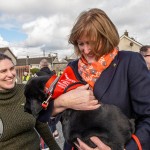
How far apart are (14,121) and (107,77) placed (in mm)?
1633

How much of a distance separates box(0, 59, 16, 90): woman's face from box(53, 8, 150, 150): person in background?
1639 mm

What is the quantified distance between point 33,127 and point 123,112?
5.74 ft

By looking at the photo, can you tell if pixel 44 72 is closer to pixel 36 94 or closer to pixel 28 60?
pixel 36 94

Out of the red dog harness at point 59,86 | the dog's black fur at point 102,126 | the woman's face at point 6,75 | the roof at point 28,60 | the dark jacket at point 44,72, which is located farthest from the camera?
the roof at point 28,60

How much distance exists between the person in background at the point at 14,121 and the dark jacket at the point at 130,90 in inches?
59.6

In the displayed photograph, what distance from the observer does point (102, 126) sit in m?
1.75

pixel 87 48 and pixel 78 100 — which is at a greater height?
pixel 87 48

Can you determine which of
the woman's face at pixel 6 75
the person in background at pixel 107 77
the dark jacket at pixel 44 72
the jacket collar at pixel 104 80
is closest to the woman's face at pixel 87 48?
the person in background at pixel 107 77

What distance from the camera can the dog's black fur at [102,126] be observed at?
1.75 metres

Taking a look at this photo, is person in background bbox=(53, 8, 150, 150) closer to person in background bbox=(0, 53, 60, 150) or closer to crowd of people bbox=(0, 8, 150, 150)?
crowd of people bbox=(0, 8, 150, 150)

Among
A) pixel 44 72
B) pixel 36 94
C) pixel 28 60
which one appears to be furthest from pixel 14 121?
pixel 28 60

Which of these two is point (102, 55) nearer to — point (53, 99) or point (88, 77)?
point (88, 77)

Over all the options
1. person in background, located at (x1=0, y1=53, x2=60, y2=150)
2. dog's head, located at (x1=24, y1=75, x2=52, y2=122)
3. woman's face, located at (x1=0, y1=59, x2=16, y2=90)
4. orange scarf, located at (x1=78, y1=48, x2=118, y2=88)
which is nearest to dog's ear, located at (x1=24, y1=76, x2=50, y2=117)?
dog's head, located at (x1=24, y1=75, x2=52, y2=122)

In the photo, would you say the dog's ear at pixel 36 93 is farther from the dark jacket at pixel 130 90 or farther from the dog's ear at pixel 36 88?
the dark jacket at pixel 130 90
